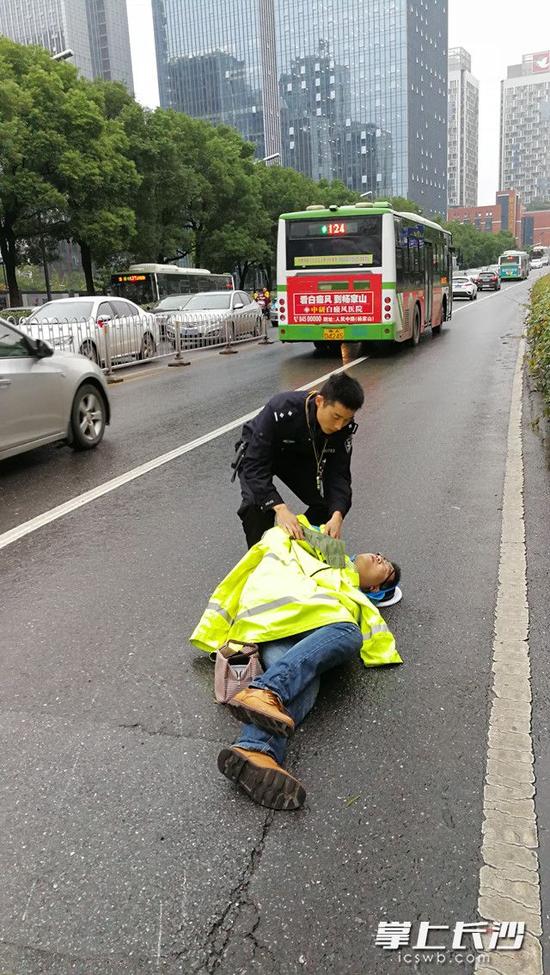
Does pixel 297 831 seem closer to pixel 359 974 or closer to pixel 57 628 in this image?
pixel 359 974

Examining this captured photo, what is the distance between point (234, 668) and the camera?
124 inches

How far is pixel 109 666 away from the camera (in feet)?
11.6

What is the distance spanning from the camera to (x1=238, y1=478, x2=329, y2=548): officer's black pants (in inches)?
159

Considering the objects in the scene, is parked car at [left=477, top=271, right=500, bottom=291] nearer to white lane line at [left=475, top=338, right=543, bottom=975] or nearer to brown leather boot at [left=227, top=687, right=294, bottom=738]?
white lane line at [left=475, top=338, right=543, bottom=975]

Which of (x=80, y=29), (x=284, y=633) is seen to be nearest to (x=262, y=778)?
(x=284, y=633)

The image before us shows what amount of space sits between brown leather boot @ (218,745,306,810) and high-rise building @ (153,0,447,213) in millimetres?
145884

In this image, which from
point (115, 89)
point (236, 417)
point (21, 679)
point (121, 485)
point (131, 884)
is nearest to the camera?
point (131, 884)

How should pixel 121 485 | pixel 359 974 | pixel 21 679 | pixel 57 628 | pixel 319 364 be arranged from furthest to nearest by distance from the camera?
1. pixel 319 364
2. pixel 121 485
3. pixel 57 628
4. pixel 21 679
5. pixel 359 974

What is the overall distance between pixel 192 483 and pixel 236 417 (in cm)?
342

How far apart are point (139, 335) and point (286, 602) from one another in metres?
15.3

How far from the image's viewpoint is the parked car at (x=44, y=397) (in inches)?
273

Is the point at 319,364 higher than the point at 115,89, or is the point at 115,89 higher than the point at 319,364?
the point at 115,89

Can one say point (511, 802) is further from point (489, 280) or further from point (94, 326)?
point (489, 280)

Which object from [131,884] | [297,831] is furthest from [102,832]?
[297,831]
